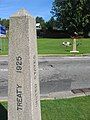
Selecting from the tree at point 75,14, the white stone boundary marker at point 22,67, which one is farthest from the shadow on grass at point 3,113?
the tree at point 75,14

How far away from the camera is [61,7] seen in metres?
85.3

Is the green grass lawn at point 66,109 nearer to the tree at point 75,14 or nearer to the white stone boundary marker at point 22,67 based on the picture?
the white stone boundary marker at point 22,67

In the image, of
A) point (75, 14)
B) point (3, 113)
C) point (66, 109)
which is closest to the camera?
point (3, 113)

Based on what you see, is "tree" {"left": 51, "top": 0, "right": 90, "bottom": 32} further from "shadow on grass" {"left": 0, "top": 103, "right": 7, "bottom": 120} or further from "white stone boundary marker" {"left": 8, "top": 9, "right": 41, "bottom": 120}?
"white stone boundary marker" {"left": 8, "top": 9, "right": 41, "bottom": 120}

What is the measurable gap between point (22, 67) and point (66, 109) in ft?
8.24

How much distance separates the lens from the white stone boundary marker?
5246 mm

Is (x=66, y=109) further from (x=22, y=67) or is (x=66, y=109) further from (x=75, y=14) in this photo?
(x=75, y=14)

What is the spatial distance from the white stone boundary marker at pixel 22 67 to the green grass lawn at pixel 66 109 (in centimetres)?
158

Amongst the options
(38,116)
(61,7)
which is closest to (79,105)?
(38,116)

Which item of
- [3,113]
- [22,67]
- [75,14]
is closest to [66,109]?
[3,113]

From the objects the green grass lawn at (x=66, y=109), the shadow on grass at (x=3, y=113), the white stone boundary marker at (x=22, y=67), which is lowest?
the green grass lawn at (x=66, y=109)

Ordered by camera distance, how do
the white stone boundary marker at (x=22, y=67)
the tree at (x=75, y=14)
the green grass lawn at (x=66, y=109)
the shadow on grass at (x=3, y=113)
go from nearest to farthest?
the white stone boundary marker at (x=22, y=67), the shadow on grass at (x=3, y=113), the green grass lawn at (x=66, y=109), the tree at (x=75, y=14)

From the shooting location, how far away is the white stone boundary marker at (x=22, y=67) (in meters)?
5.25

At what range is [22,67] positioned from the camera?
5.28 meters
